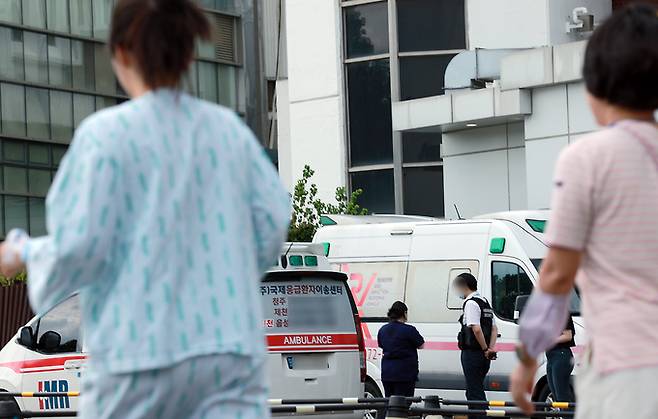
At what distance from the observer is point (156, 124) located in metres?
3.93

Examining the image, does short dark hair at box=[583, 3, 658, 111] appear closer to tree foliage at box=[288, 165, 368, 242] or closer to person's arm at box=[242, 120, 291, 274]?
person's arm at box=[242, 120, 291, 274]

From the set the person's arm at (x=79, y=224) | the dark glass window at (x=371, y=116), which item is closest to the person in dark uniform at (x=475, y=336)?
the person's arm at (x=79, y=224)

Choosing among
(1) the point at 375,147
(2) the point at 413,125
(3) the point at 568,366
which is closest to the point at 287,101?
(1) the point at 375,147

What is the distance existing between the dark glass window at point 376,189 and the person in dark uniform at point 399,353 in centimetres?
1797

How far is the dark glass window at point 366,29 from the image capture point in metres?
34.4

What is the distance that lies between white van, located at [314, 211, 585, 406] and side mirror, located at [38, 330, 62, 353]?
454 centimetres

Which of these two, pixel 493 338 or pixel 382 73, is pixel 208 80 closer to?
pixel 382 73

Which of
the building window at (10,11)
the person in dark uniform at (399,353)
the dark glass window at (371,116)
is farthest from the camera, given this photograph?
the building window at (10,11)

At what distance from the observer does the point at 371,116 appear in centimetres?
3450

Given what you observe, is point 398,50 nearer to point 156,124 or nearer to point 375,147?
point 375,147

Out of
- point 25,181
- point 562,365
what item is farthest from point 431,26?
point 562,365

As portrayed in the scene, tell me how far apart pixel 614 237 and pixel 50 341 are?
418 inches

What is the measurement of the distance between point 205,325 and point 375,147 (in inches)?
1204

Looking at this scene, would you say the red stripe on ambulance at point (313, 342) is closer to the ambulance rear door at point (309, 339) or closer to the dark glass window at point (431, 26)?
the ambulance rear door at point (309, 339)
